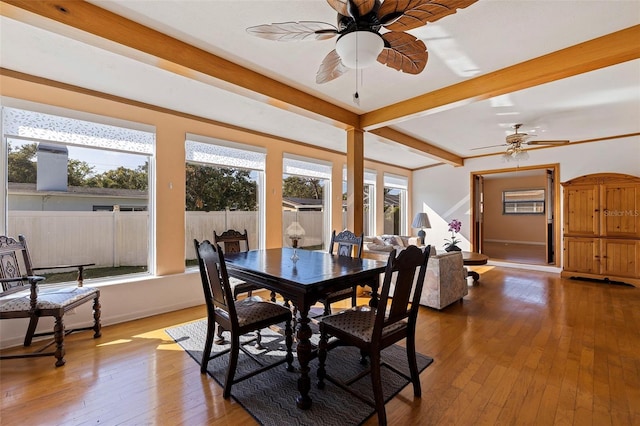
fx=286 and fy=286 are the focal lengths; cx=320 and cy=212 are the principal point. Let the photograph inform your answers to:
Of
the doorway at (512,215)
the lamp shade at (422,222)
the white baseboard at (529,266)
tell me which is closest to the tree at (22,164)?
the lamp shade at (422,222)

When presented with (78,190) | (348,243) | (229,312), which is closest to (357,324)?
(229,312)

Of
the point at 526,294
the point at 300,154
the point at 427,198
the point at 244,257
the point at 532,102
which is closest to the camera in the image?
the point at 244,257

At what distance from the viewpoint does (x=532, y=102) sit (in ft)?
11.8

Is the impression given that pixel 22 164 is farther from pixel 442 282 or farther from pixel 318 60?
pixel 442 282

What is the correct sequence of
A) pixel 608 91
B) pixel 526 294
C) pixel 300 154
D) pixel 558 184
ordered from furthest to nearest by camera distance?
pixel 558 184 < pixel 300 154 < pixel 526 294 < pixel 608 91

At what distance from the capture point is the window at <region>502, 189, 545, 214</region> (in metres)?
9.02

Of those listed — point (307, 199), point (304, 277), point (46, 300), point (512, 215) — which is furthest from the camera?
point (512, 215)

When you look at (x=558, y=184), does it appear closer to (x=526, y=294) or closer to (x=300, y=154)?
(x=526, y=294)

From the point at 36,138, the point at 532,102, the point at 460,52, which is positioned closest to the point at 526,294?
the point at 532,102

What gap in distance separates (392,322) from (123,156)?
11.5ft

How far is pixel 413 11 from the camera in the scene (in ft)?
5.02

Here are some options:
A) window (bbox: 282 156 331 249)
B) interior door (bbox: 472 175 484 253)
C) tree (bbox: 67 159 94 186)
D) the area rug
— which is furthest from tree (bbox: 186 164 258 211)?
interior door (bbox: 472 175 484 253)

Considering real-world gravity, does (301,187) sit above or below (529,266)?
above

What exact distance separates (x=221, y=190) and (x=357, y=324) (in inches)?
123
